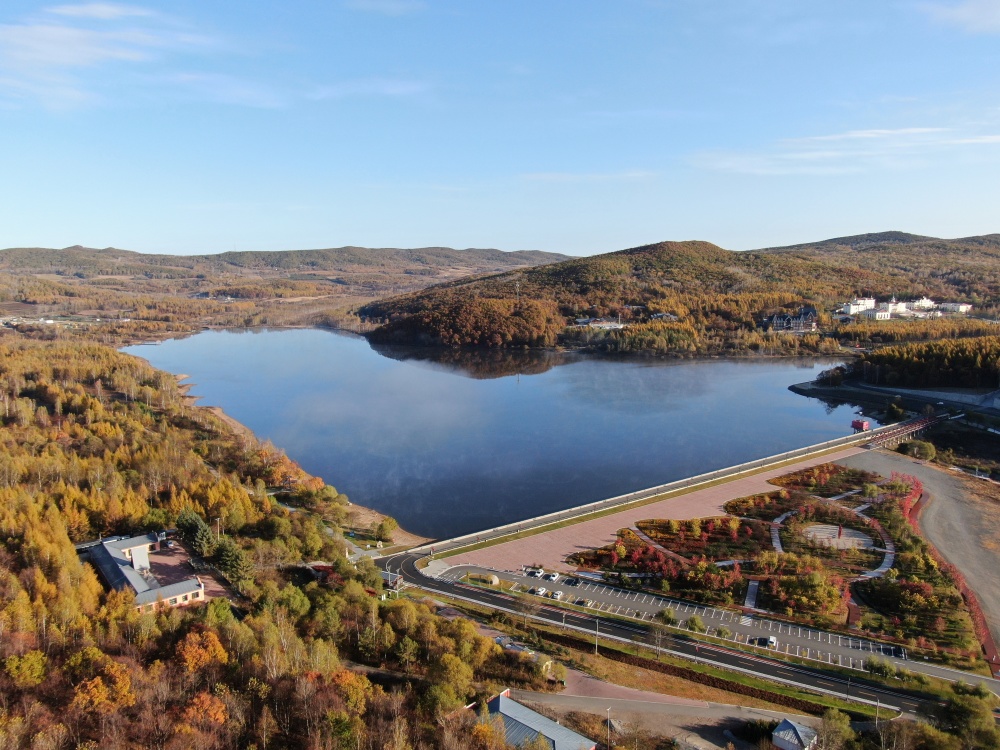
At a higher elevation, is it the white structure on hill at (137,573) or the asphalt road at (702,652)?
the white structure on hill at (137,573)

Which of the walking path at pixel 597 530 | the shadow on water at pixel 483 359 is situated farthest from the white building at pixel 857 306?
the walking path at pixel 597 530

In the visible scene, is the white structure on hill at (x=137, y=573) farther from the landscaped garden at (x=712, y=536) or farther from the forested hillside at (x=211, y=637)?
the landscaped garden at (x=712, y=536)

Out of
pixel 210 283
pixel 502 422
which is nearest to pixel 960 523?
pixel 502 422

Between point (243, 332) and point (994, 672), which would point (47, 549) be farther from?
point (243, 332)

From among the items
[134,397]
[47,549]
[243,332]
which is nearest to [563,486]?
[47,549]

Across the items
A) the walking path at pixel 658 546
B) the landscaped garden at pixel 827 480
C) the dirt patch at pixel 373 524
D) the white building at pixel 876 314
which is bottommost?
the dirt patch at pixel 373 524

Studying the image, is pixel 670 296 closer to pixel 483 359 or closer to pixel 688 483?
pixel 483 359
